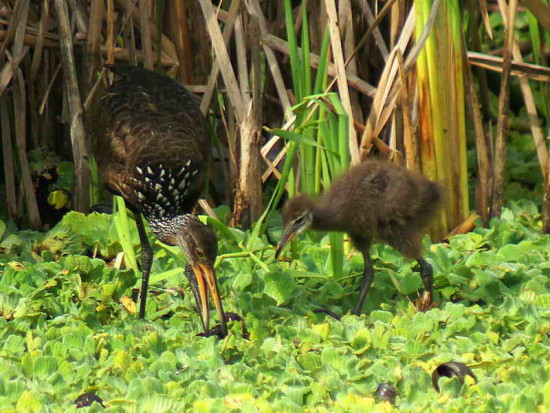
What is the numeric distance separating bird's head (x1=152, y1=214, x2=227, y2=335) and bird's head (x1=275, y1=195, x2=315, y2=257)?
1.23ft

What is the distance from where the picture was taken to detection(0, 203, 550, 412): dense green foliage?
4461mm

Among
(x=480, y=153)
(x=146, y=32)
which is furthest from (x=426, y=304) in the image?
(x=146, y=32)

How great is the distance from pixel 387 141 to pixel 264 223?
0.94 metres

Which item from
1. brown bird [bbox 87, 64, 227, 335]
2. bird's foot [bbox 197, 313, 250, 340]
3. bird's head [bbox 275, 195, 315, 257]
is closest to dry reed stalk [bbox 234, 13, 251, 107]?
brown bird [bbox 87, 64, 227, 335]

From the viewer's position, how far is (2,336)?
526 centimetres

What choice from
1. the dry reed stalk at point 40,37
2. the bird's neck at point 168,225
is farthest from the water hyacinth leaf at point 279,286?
the dry reed stalk at point 40,37

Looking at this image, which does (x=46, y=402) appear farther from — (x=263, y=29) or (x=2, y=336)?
(x=263, y=29)

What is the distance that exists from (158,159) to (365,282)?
1228 millimetres

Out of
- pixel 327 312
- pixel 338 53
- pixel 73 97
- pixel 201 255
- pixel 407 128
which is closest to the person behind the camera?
pixel 201 255

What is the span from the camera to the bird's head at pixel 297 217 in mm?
5582

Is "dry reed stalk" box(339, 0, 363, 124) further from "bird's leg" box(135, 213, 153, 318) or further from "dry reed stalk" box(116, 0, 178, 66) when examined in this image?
"bird's leg" box(135, 213, 153, 318)

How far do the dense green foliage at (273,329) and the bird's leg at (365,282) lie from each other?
11 cm

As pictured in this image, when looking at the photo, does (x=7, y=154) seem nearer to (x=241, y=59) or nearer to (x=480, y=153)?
(x=241, y=59)

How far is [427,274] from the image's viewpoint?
5.64m
